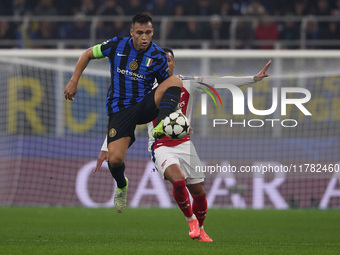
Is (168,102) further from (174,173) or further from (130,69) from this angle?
(174,173)

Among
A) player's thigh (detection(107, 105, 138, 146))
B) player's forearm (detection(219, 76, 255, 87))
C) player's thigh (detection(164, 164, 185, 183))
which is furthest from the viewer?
player's forearm (detection(219, 76, 255, 87))

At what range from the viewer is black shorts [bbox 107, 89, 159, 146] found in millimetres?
8023

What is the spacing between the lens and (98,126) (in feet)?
47.4

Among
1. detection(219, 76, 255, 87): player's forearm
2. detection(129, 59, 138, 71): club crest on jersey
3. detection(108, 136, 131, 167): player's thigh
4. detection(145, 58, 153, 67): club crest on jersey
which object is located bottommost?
detection(108, 136, 131, 167): player's thigh

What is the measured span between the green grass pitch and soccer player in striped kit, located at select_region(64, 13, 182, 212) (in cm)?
115

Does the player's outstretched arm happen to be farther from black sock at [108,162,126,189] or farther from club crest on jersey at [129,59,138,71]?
black sock at [108,162,126,189]

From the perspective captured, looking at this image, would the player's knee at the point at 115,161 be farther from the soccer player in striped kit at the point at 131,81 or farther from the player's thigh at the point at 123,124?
the player's thigh at the point at 123,124

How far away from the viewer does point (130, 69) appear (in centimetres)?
800

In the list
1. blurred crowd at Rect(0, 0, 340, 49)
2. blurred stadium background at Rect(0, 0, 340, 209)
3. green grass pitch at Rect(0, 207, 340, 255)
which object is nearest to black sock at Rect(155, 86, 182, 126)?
green grass pitch at Rect(0, 207, 340, 255)

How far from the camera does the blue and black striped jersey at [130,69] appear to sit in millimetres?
7977

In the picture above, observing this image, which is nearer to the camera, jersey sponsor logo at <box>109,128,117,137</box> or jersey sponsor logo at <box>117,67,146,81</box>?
jersey sponsor logo at <box>117,67,146,81</box>

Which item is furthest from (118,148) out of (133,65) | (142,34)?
(142,34)

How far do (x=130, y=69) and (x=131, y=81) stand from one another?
0.15m

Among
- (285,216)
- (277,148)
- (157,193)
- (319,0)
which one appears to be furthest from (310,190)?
(319,0)
